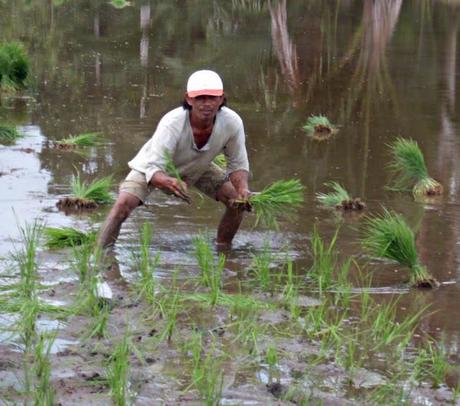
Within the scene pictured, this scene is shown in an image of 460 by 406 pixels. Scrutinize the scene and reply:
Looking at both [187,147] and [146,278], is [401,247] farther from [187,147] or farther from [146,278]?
[146,278]

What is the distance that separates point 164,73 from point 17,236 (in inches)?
285

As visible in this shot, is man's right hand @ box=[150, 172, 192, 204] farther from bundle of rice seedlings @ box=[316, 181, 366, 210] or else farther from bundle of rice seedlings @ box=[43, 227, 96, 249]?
bundle of rice seedlings @ box=[316, 181, 366, 210]

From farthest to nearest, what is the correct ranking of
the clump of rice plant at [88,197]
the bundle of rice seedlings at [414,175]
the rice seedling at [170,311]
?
1. the bundle of rice seedlings at [414,175]
2. the clump of rice plant at [88,197]
3. the rice seedling at [170,311]

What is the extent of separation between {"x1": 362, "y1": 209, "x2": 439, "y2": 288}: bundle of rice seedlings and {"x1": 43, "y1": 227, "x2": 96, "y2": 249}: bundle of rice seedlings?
1553mm

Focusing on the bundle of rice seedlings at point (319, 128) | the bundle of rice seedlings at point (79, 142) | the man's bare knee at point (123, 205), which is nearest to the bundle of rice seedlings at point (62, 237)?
the man's bare knee at point (123, 205)

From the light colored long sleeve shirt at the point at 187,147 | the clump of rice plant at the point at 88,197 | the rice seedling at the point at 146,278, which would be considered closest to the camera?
the rice seedling at the point at 146,278

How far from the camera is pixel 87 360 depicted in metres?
4.59

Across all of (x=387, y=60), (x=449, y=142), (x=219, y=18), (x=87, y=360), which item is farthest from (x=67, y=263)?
(x=219, y=18)

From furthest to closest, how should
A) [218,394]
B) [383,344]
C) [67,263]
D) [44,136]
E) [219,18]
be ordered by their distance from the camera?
[219,18] < [44,136] < [67,263] < [383,344] < [218,394]

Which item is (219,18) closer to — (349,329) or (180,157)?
(180,157)

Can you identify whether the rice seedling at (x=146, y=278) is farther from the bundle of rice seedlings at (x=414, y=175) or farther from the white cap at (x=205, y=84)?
the bundle of rice seedlings at (x=414, y=175)

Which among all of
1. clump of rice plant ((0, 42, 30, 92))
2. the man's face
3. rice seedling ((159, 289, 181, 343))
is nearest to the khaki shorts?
the man's face

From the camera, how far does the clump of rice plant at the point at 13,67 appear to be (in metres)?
11.2

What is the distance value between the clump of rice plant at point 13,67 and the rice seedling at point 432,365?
7135 millimetres
